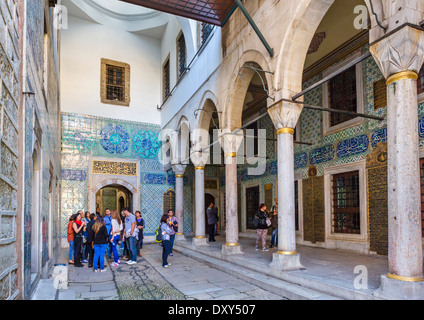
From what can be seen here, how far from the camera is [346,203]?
26.6 ft

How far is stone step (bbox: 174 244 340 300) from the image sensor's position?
4.50m

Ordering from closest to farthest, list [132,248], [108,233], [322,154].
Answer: [108,233], [132,248], [322,154]

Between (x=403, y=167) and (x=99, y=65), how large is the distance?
13.0m

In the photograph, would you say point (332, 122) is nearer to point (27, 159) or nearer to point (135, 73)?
point (27, 159)

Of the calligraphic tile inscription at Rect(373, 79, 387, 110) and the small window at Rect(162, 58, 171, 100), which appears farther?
the small window at Rect(162, 58, 171, 100)

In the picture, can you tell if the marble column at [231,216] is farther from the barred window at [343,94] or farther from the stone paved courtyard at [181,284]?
the barred window at [343,94]

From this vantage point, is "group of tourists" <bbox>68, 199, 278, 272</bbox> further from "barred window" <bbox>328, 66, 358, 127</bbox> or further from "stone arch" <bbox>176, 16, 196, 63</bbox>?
"stone arch" <bbox>176, 16, 196, 63</bbox>

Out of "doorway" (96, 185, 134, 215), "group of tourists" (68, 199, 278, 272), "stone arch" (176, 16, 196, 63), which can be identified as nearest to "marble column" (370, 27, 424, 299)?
"group of tourists" (68, 199, 278, 272)

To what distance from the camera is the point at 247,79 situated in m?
7.59

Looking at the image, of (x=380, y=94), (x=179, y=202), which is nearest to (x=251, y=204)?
(x=179, y=202)

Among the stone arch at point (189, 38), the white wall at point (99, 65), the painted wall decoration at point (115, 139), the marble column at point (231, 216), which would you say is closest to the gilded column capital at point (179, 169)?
the painted wall decoration at point (115, 139)

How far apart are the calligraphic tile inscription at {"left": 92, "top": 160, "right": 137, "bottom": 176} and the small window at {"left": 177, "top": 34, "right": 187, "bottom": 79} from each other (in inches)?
166

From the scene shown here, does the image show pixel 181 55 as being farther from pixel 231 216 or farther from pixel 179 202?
pixel 231 216
